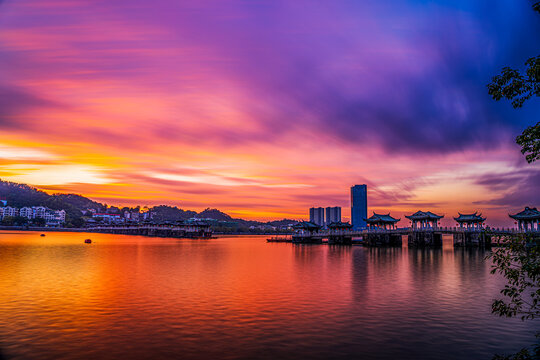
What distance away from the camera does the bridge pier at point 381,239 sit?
4350 inches

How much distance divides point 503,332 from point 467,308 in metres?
6.31

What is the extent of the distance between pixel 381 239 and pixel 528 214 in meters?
36.5

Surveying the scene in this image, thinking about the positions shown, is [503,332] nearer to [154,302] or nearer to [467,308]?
[467,308]

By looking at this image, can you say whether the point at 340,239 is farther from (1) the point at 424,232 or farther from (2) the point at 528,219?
(2) the point at 528,219

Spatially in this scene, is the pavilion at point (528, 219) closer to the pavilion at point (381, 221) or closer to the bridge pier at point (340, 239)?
the pavilion at point (381, 221)

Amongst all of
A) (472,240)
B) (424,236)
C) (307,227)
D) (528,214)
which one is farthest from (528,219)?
(307,227)

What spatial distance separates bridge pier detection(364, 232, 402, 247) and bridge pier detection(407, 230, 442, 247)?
4.41 m

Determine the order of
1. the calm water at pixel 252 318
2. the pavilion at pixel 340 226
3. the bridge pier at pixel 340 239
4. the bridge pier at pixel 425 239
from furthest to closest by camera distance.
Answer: the pavilion at pixel 340 226
the bridge pier at pixel 340 239
the bridge pier at pixel 425 239
the calm water at pixel 252 318

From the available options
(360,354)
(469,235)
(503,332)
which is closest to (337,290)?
(503,332)

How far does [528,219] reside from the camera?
298ft

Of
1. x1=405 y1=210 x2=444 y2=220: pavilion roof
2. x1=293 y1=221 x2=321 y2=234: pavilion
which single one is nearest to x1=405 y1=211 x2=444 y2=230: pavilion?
x1=405 y1=210 x2=444 y2=220: pavilion roof

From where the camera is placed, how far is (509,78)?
13742mm

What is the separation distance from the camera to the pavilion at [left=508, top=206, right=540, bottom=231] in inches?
3506

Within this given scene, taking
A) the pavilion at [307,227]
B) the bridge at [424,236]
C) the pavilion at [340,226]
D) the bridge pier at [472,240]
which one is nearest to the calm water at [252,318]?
the bridge at [424,236]
